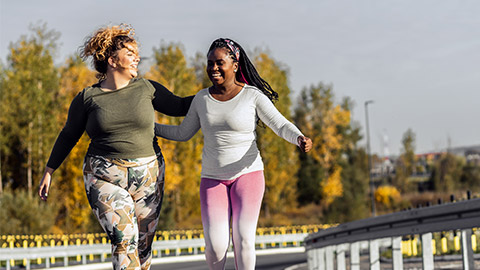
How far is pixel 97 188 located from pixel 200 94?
973 mm

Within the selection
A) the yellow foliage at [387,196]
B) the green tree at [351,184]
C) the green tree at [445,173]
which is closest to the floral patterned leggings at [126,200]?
the green tree at [351,184]

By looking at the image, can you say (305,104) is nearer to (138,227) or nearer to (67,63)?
(67,63)

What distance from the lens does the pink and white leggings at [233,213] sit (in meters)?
5.48

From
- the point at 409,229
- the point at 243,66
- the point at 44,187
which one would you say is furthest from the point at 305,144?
the point at 409,229

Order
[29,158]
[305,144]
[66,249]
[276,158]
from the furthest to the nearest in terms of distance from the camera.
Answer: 1. [276,158]
2. [29,158]
3. [66,249]
4. [305,144]

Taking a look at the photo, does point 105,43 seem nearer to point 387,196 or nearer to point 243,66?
point 243,66

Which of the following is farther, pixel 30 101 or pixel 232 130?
pixel 30 101

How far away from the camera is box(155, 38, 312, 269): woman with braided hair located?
5488mm

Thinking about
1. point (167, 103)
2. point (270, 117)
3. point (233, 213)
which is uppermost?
point (167, 103)

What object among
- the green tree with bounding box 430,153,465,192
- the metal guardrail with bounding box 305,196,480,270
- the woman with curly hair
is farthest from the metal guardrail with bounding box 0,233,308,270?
the green tree with bounding box 430,153,465,192

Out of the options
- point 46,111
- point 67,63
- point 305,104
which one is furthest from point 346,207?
point 305,104

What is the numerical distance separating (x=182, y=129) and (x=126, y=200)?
0.75 meters

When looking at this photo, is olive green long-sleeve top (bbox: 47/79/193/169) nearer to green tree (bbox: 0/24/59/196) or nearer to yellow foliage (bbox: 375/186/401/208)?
green tree (bbox: 0/24/59/196)

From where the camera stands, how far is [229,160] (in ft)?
18.1
